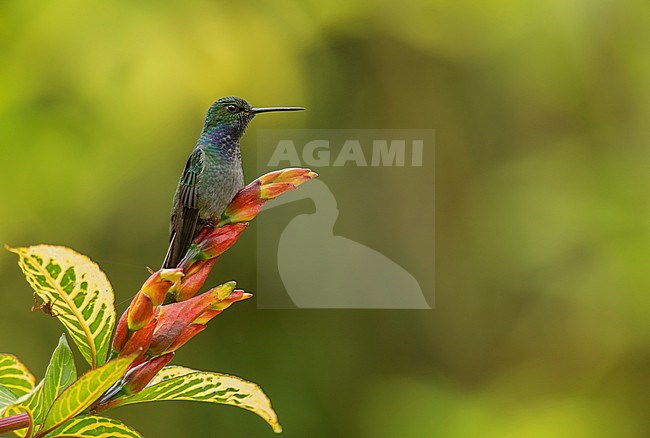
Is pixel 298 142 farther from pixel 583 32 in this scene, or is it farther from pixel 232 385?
pixel 232 385

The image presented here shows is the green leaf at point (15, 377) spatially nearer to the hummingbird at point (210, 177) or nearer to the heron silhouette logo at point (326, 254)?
the hummingbird at point (210, 177)

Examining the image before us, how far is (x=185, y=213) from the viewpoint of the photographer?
1.20 ft

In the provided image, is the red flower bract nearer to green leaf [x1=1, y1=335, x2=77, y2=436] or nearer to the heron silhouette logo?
green leaf [x1=1, y1=335, x2=77, y2=436]

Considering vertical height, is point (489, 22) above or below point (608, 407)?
above

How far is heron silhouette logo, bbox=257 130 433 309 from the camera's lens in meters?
1.37

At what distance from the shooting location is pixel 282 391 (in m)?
1.41

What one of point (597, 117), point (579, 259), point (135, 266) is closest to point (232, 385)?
point (135, 266)

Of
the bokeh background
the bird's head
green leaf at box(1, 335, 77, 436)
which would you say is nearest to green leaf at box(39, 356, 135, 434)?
green leaf at box(1, 335, 77, 436)

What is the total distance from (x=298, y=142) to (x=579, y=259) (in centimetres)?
60

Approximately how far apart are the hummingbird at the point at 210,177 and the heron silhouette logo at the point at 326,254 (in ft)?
2.91

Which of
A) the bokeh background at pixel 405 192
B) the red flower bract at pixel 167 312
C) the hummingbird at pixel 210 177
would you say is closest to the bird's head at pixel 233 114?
the hummingbird at pixel 210 177

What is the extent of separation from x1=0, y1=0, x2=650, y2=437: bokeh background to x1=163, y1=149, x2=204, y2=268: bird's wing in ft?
2.98

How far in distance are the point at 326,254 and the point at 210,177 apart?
1.01m

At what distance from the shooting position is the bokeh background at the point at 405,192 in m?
1.28
